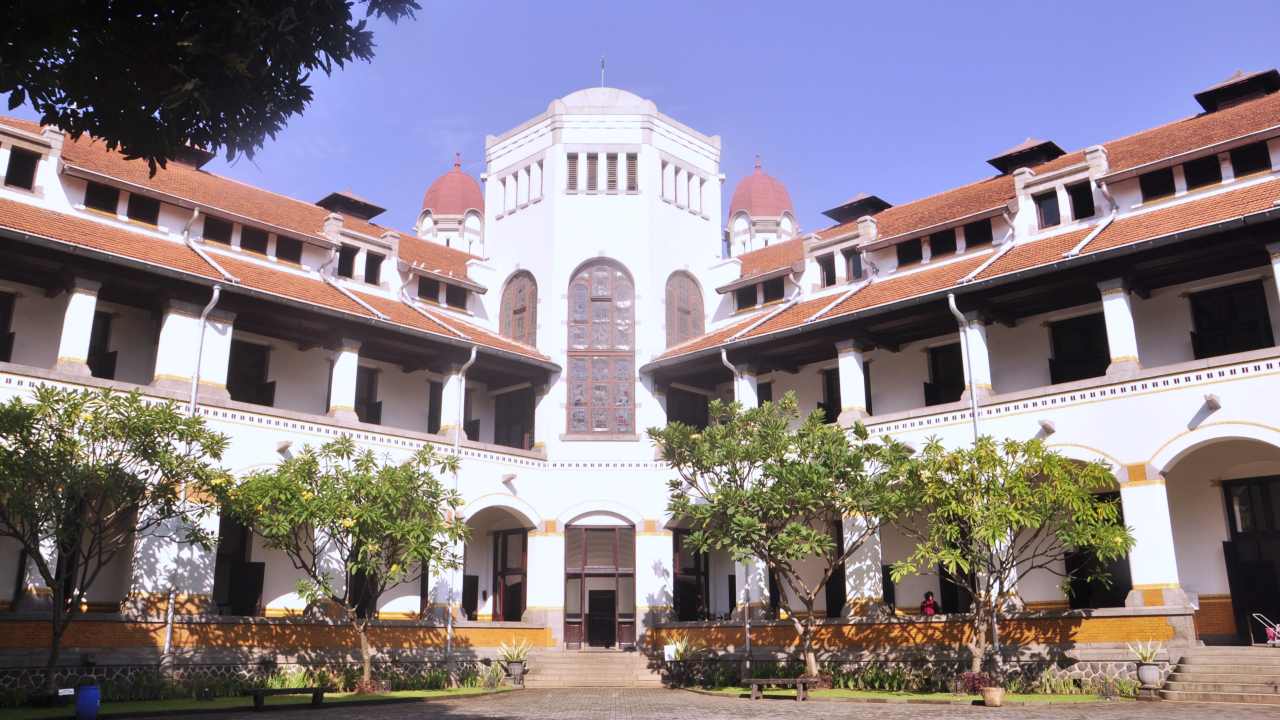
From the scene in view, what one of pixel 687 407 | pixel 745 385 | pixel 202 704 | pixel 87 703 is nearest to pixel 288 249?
pixel 687 407

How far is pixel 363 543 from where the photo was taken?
21.0 metres

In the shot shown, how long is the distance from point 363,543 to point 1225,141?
793 inches

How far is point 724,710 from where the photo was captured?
61.0ft

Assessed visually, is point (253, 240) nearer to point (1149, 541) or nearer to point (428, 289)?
point (428, 289)

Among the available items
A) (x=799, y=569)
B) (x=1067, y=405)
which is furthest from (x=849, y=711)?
(x=799, y=569)

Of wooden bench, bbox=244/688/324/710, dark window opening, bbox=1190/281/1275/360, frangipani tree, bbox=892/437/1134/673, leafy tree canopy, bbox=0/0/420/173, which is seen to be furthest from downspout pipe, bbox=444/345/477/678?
dark window opening, bbox=1190/281/1275/360

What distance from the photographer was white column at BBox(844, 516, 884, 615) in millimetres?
24109

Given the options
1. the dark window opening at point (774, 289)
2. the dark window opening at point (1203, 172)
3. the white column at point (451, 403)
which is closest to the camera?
the dark window opening at point (1203, 172)

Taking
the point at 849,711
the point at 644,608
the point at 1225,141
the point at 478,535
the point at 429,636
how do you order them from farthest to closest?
the point at 478,535, the point at 644,608, the point at 429,636, the point at 1225,141, the point at 849,711

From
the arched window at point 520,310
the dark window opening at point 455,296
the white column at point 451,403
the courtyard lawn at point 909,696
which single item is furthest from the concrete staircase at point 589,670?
the dark window opening at point 455,296

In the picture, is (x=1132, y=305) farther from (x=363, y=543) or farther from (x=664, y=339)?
(x=363, y=543)

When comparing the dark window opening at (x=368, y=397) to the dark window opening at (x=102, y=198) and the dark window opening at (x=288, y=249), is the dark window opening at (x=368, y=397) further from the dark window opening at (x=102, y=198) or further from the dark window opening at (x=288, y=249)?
the dark window opening at (x=102, y=198)

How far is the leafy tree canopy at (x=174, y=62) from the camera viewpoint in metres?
8.11

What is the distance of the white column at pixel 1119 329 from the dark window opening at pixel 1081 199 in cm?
346
